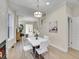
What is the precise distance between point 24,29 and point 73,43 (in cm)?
1289

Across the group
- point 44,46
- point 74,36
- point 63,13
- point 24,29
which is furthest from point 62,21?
point 24,29

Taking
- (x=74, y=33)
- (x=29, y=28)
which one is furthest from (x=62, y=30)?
(x=29, y=28)

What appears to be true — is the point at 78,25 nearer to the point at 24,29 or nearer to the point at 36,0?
the point at 36,0

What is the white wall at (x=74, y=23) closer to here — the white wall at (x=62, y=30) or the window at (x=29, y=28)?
the white wall at (x=62, y=30)

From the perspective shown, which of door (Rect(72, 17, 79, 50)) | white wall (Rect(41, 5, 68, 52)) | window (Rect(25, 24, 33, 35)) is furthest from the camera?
window (Rect(25, 24, 33, 35))

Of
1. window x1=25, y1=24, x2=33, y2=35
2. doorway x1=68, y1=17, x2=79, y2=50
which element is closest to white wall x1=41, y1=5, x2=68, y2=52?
doorway x1=68, y1=17, x2=79, y2=50

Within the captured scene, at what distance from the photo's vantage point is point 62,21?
5.51m

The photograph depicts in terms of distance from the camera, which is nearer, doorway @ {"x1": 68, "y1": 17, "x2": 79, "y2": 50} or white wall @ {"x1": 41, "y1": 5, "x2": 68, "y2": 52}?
white wall @ {"x1": 41, "y1": 5, "x2": 68, "y2": 52}

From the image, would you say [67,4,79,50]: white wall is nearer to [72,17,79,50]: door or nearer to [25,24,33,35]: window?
[72,17,79,50]: door

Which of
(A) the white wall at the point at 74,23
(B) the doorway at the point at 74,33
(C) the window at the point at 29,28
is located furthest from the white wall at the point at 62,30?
(C) the window at the point at 29,28

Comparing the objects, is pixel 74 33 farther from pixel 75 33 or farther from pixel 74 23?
pixel 74 23

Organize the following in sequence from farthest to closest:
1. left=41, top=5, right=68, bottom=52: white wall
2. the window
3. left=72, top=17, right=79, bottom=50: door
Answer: the window, left=72, top=17, right=79, bottom=50: door, left=41, top=5, right=68, bottom=52: white wall

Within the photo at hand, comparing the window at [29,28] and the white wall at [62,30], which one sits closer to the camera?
the white wall at [62,30]

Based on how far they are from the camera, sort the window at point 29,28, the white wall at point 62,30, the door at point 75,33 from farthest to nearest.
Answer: the window at point 29,28, the door at point 75,33, the white wall at point 62,30
